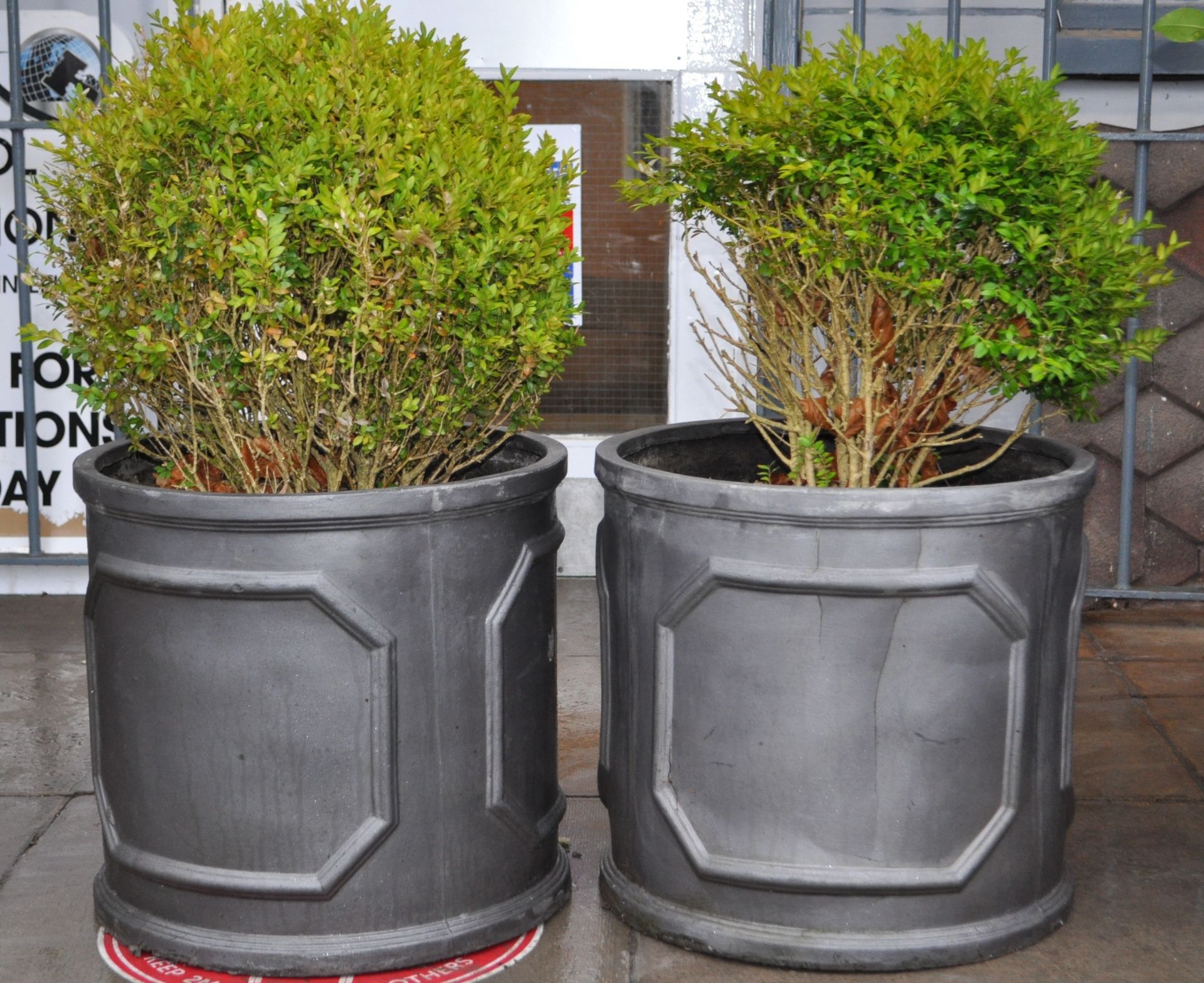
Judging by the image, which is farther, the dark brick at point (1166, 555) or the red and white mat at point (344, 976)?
the dark brick at point (1166, 555)

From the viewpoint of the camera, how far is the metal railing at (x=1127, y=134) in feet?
14.5

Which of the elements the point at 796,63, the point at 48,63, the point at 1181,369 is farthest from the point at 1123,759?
the point at 48,63

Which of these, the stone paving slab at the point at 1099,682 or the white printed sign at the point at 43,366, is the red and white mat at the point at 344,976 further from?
the white printed sign at the point at 43,366

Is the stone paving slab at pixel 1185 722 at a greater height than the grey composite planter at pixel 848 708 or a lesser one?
lesser

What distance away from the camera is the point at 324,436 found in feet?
9.10

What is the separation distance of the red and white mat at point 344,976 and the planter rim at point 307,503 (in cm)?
88

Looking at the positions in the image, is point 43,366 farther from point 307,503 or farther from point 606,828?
point 307,503

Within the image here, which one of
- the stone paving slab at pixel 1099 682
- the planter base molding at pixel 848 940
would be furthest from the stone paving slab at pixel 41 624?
the stone paving slab at pixel 1099 682

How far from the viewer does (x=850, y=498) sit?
8.18 feet

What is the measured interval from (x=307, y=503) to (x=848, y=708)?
3.48ft

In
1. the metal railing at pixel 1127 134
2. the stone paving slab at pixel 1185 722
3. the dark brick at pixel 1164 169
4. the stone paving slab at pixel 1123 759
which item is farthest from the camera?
the dark brick at pixel 1164 169

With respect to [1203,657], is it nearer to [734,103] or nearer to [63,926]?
[734,103]

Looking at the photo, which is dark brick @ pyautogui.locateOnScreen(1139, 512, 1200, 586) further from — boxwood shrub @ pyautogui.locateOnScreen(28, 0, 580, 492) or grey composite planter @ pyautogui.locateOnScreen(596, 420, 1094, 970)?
boxwood shrub @ pyautogui.locateOnScreen(28, 0, 580, 492)

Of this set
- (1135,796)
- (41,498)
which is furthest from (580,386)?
(1135,796)
